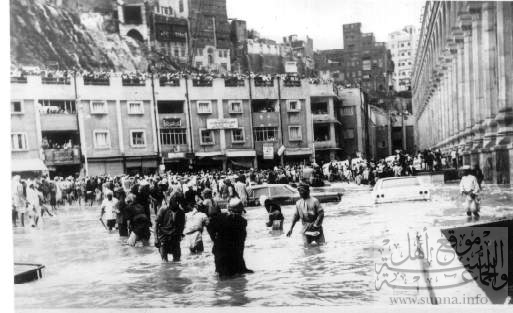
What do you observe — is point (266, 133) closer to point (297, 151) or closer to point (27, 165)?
point (297, 151)

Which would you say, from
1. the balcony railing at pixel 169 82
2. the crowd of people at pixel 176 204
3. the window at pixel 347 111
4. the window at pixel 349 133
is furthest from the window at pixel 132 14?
the window at pixel 349 133

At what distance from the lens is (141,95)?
8359mm

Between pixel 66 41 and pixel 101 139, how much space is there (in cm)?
160

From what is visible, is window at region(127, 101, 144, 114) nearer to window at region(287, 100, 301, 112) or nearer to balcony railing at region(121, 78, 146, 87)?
balcony railing at region(121, 78, 146, 87)

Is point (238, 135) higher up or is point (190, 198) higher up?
point (238, 135)

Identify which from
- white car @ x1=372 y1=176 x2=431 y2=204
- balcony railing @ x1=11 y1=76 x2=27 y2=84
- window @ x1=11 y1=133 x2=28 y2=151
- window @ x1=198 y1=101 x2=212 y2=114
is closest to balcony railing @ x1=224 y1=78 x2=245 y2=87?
window @ x1=198 y1=101 x2=212 y2=114

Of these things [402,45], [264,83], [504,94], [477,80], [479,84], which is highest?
[402,45]

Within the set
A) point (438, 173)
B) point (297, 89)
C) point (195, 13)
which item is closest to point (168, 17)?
point (195, 13)

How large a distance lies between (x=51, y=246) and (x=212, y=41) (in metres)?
4.02

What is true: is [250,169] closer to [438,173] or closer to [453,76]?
[438,173]

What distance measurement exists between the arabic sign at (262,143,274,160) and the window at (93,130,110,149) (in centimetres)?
244

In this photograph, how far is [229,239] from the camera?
20.8ft

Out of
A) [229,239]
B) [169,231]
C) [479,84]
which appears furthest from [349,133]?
[479,84]

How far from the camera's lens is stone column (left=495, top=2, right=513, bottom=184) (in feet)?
35.7
